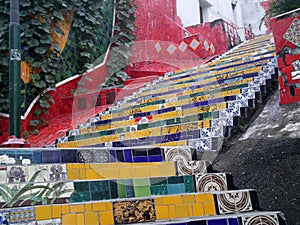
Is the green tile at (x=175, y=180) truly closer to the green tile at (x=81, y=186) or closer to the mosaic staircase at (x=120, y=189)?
the mosaic staircase at (x=120, y=189)

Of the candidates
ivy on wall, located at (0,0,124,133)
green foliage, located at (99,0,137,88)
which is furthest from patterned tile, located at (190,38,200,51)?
ivy on wall, located at (0,0,124,133)

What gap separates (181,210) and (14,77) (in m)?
2.34

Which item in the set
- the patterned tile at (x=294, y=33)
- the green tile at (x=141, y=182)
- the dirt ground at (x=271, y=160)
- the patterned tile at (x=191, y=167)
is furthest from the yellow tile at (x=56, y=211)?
the patterned tile at (x=294, y=33)

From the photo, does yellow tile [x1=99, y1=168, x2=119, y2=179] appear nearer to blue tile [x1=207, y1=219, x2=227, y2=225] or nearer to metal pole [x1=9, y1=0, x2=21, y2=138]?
blue tile [x1=207, y1=219, x2=227, y2=225]

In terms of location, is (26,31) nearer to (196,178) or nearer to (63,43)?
(63,43)

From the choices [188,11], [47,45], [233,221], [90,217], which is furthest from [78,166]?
[188,11]

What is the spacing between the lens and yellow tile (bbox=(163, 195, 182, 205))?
2.19 meters

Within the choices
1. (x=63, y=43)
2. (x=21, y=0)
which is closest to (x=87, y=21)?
(x=63, y=43)

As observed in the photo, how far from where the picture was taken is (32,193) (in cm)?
203

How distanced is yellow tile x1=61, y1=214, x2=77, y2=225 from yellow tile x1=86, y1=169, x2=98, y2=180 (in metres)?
0.34

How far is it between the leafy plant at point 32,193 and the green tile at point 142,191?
15.6 inches

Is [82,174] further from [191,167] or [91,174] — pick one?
[191,167]

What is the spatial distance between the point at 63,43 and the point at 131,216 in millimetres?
4791

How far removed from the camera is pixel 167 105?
204 inches
